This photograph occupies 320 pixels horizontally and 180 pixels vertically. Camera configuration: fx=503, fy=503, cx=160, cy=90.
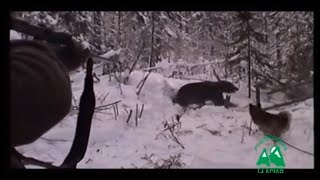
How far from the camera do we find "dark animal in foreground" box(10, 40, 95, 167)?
288cm

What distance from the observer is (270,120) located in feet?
9.69

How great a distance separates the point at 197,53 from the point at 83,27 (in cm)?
68

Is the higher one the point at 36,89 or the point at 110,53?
the point at 110,53

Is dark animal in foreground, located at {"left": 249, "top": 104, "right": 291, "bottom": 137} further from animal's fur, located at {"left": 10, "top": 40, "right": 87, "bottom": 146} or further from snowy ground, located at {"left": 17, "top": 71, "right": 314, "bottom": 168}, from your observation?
animal's fur, located at {"left": 10, "top": 40, "right": 87, "bottom": 146}

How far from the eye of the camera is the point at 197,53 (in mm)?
2955

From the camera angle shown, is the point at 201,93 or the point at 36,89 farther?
the point at 201,93

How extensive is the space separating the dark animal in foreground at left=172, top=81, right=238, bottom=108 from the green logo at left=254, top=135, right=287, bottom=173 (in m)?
0.36

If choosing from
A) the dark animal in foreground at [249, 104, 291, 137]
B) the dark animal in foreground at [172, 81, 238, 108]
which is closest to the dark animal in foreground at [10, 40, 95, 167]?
the dark animal in foreground at [172, 81, 238, 108]

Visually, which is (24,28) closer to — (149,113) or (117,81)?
(117,81)

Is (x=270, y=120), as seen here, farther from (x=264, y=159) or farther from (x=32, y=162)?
(x=32, y=162)

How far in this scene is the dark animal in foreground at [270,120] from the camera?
294cm

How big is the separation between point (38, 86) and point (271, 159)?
1420 mm

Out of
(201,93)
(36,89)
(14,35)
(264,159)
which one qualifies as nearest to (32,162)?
(36,89)
